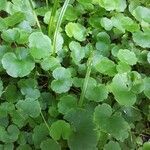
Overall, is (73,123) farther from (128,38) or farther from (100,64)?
(128,38)

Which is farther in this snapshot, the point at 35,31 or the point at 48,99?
the point at 35,31

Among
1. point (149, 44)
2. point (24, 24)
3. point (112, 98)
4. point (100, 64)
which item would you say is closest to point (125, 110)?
point (112, 98)

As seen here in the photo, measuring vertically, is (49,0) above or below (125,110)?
above

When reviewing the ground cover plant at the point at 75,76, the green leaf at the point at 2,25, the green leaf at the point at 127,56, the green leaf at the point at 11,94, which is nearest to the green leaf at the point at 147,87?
the ground cover plant at the point at 75,76

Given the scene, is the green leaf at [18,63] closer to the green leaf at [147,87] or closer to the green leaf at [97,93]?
the green leaf at [97,93]

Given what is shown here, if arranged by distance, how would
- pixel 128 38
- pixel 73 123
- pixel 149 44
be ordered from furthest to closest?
pixel 128 38, pixel 149 44, pixel 73 123
